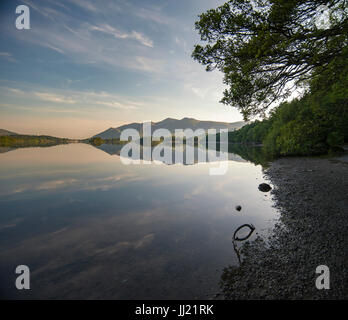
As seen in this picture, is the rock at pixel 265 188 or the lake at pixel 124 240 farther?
the rock at pixel 265 188

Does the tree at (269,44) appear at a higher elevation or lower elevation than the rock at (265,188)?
higher

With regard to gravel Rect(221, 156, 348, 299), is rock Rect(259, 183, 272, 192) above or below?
above

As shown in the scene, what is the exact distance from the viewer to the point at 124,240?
30.1 feet

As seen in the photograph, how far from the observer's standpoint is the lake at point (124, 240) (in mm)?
5953

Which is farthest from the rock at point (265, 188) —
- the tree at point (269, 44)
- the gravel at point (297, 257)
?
the tree at point (269, 44)

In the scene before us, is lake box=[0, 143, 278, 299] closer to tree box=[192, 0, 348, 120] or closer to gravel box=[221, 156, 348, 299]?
gravel box=[221, 156, 348, 299]

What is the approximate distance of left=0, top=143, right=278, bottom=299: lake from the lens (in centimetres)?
595

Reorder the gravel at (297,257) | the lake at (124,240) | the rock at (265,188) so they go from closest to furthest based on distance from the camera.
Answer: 1. the gravel at (297,257)
2. the lake at (124,240)
3. the rock at (265,188)
